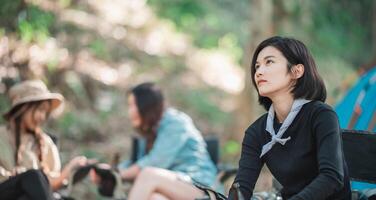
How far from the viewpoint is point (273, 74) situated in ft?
8.29

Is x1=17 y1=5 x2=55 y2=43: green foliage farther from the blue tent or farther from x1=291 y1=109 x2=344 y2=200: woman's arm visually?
x1=291 y1=109 x2=344 y2=200: woman's arm

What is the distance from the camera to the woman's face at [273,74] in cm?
253

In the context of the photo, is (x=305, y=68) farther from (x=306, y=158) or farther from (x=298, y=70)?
(x=306, y=158)

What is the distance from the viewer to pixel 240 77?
10.1 meters

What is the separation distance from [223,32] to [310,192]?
855 centimetres

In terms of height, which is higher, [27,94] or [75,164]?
[27,94]

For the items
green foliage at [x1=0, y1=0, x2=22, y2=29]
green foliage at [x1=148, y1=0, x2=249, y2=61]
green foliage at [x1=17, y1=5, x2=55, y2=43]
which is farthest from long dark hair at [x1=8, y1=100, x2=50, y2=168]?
green foliage at [x1=148, y1=0, x2=249, y2=61]

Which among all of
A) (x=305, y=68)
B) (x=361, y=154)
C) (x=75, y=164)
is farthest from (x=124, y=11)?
(x=305, y=68)

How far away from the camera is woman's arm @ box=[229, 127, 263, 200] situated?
2.59 m

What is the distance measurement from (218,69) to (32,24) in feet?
16.6

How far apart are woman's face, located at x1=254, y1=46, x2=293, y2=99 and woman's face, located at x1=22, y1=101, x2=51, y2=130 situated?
5.75 feet

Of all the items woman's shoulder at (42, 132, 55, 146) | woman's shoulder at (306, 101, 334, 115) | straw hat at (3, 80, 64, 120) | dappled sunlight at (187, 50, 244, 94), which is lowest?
dappled sunlight at (187, 50, 244, 94)

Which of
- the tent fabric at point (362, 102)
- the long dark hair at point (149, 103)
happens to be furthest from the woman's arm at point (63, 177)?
the tent fabric at point (362, 102)

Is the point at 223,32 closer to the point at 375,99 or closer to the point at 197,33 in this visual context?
the point at 197,33
